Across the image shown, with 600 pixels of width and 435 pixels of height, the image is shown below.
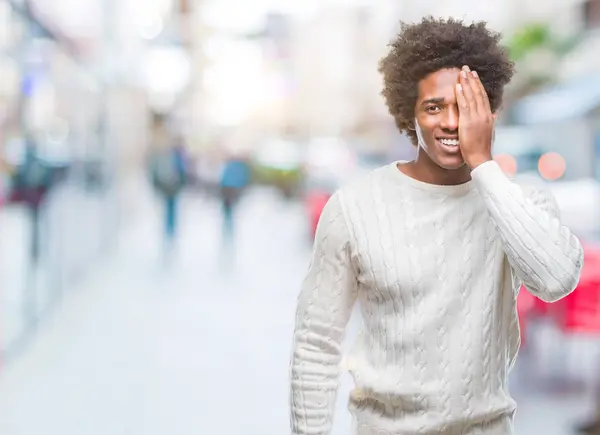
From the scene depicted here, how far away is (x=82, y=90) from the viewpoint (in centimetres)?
1224

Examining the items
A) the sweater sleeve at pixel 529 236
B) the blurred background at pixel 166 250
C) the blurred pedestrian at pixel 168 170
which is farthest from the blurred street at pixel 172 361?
the sweater sleeve at pixel 529 236

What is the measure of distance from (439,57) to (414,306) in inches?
18.2

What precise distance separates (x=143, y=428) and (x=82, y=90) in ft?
25.1

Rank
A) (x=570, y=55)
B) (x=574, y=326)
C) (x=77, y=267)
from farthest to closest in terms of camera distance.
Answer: (x=570, y=55) → (x=77, y=267) → (x=574, y=326)

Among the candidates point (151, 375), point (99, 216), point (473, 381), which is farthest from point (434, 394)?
point (99, 216)

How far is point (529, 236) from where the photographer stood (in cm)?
167

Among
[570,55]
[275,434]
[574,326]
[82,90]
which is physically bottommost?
[275,434]

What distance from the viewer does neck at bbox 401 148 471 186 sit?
1840 mm

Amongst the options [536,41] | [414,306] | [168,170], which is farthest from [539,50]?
[414,306]

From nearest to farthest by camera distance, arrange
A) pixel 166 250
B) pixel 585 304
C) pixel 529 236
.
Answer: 1. pixel 529 236
2. pixel 585 304
3. pixel 166 250

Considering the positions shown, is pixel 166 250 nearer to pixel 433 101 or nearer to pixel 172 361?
pixel 172 361

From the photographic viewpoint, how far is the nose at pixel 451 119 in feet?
5.75

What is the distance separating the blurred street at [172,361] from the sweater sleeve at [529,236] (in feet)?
11.9

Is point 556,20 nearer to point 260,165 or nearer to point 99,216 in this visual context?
point 260,165
